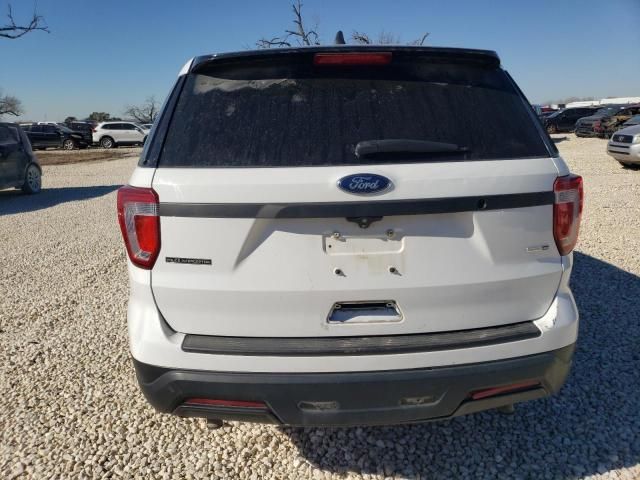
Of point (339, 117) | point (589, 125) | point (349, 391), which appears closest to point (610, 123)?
point (589, 125)

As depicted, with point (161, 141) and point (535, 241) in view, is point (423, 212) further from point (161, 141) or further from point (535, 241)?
point (161, 141)

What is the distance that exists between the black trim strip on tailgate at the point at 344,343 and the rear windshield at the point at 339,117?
681mm

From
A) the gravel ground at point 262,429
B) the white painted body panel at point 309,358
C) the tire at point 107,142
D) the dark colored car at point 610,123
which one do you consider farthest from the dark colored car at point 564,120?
the white painted body panel at point 309,358

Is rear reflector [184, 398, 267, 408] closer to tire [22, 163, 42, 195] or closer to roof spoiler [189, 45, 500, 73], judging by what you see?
roof spoiler [189, 45, 500, 73]

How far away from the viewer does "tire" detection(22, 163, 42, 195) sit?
12172mm

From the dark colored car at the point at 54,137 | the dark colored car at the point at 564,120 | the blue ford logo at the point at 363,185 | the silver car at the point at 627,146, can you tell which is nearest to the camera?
the blue ford logo at the point at 363,185

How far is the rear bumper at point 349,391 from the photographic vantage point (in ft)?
5.66

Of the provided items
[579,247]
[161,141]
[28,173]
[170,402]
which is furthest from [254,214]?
[28,173]

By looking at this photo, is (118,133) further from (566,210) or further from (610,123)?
(566,210)

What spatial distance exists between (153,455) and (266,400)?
1.03 metres

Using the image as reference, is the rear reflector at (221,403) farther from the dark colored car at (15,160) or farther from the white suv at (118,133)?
the white suv at (118,133)

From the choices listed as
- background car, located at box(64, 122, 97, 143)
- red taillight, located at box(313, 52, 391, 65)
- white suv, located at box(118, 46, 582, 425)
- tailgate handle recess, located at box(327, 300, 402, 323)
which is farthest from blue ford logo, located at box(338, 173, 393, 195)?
background car, located at box(64, 122, 97, 143)

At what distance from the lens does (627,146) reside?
12.6 m

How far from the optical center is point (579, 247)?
5730 mm
